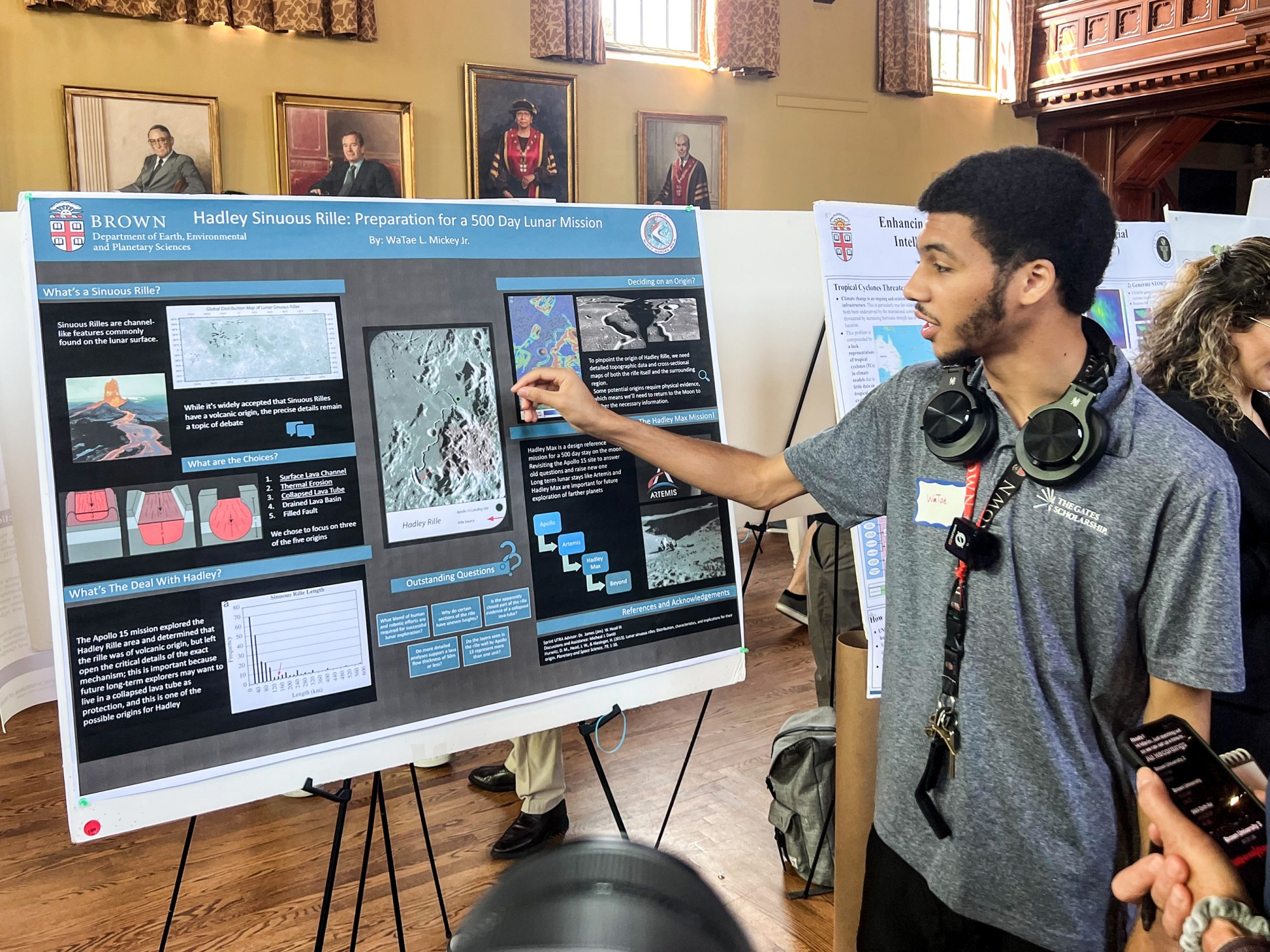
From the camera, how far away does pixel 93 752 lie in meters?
1.47

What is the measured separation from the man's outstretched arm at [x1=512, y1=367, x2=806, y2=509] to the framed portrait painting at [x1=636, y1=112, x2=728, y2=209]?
6.04 meters

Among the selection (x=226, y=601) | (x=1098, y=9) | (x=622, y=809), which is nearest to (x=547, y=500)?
(x=226, y=601)

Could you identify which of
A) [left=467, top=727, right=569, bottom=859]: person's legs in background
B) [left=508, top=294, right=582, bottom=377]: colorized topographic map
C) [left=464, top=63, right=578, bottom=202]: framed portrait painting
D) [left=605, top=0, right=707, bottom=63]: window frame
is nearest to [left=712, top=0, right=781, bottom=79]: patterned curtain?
[left=605, top=0, right=707, bottom=63]: window frame

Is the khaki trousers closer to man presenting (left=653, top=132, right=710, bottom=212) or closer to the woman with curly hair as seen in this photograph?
the woman with curly hair

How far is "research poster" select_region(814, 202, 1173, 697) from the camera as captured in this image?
2.29 meters

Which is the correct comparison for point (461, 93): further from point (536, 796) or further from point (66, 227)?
point (66, 227)

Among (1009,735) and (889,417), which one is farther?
(889,417)

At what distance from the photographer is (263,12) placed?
20.4 feet

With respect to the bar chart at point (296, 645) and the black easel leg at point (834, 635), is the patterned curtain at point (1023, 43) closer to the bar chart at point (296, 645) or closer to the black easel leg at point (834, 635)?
the black easel leg at point (834, 635)

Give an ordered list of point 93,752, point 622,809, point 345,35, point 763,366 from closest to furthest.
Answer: point 93,752 < point 763,366 < point 622,809 < point 345,35

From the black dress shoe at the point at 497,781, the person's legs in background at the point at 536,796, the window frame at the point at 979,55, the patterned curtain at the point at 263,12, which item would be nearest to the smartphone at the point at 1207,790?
the person's legs in background at the point at 536,796

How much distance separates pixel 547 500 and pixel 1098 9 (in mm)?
9085

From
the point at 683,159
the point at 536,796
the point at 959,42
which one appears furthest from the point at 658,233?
the point at 959,42

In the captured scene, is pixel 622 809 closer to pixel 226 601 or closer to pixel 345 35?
pixel 226 601
